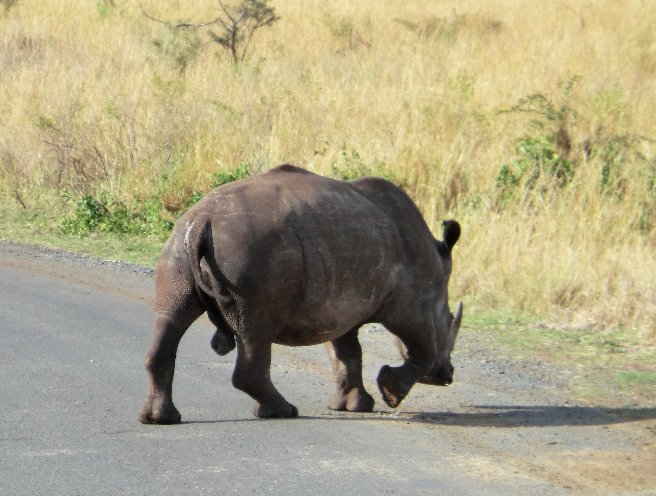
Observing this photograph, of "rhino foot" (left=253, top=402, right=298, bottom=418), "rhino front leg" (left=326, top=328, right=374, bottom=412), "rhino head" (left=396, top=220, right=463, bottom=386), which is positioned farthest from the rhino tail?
"rhino head" (left=396, top=220, right=463, bottom=386)

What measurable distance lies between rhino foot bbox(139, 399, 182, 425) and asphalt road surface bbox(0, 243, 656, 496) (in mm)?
50

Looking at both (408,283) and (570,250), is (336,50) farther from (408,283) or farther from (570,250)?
(408,283)

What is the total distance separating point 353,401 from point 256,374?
2.65 feet

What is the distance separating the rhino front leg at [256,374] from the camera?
20.7 ft

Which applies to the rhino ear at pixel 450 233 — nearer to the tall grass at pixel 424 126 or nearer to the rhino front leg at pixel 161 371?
the rhino front leg at pixel 161 371

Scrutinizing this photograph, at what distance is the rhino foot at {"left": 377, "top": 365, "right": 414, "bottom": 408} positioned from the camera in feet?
22.1

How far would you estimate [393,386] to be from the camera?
267 inches

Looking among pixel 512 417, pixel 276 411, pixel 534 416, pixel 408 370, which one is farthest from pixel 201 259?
pixel 534 416

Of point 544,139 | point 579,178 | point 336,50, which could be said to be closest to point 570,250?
point 579,178

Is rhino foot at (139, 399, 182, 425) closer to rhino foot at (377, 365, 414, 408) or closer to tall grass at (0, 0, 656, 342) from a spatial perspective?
rhino foot at (377, 365, 414, 408)

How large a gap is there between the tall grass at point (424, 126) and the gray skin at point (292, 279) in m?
2.95

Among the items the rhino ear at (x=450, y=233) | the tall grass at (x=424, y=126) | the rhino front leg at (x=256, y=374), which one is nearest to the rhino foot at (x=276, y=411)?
the rhino front leg at (x=256, y=374)

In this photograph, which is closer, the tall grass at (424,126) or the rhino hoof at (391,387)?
the rhino hoof at (391,387)

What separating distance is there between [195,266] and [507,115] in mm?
10329
